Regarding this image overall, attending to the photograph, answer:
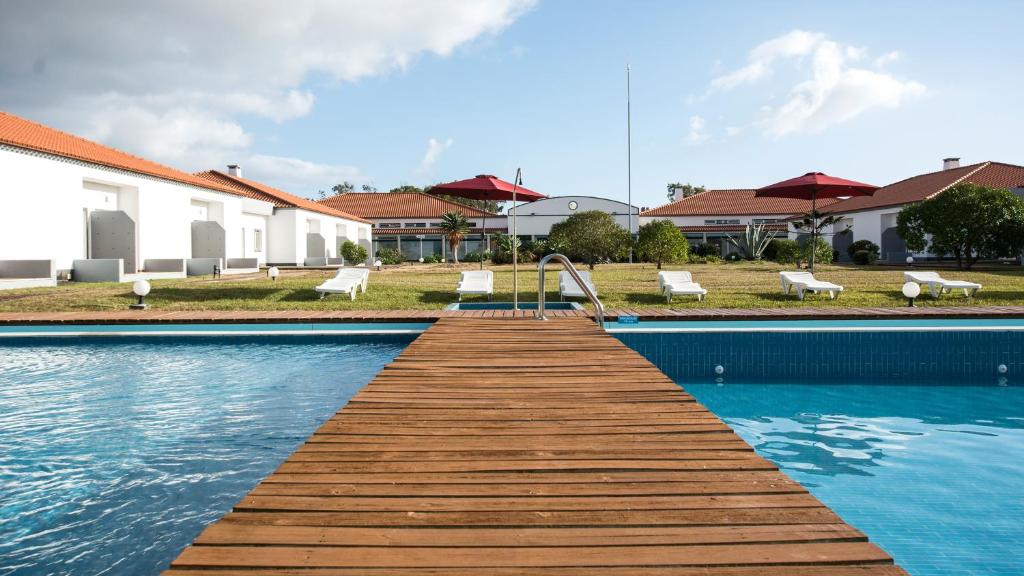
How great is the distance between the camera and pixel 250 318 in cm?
873

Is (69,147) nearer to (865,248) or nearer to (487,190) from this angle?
(487,190)

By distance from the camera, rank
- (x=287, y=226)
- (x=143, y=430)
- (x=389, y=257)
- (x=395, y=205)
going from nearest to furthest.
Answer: (x=143, y=430)
(x=287, y=226)
(x=389, y=257)
(x=395, y=205)

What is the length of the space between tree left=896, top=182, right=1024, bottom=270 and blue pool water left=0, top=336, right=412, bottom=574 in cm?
2211

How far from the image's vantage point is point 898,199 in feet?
104

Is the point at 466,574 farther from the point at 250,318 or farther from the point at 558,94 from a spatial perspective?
the point at 558,94

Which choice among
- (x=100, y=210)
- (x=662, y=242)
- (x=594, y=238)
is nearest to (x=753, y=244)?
(x=662, y=242)

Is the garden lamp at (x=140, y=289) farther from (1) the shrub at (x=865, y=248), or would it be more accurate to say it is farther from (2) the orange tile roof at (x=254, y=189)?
(1) the shrub at (x=865, y=248)

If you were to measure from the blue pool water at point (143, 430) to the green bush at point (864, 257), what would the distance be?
27.4 meters

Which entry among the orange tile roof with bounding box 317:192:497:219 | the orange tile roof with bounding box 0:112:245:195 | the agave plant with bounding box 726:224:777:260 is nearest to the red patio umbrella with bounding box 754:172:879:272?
the agave plant with bounding box 726:224:777:260

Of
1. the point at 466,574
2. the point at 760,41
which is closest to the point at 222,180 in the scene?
the point at 760,41

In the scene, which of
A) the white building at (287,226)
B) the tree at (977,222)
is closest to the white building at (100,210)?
the white building at (287,226)

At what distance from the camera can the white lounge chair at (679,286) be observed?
425 inches

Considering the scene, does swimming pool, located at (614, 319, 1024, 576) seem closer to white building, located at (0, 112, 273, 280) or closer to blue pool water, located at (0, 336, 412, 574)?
blue pool water, located at (0, 336, 412, 574)

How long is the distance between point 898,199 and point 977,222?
11.3 m
